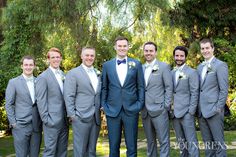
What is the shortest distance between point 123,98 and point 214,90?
3.76ft

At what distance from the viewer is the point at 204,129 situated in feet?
16.6

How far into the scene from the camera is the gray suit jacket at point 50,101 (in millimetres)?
4977

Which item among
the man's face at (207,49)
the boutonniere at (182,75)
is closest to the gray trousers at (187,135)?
the boutonniere at (182,75)

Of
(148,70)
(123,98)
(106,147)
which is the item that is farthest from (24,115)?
(106,147)

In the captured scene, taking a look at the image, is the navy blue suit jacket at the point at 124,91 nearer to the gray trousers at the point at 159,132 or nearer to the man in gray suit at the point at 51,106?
the gray trousers at the point at 159,132

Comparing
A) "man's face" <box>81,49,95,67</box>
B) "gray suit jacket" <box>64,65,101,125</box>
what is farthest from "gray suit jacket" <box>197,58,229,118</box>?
"man's face" <box>81,49,95,67</box>

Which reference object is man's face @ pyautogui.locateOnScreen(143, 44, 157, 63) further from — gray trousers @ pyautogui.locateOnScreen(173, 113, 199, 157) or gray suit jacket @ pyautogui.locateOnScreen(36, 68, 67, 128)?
gray suit jacket @ pyautogui.locateOnScreen(36, 68, 67, 128)

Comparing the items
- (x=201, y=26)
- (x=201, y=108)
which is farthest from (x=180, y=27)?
(x=201, y=108)

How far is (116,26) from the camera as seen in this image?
787cm

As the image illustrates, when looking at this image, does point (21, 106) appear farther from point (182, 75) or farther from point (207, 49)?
point (207, 49)

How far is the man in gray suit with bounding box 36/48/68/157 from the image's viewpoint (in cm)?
498

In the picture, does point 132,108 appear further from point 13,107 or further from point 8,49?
point 8,49

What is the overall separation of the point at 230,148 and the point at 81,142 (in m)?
2.95

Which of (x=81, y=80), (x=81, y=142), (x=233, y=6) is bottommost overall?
(x=81, y=142)
